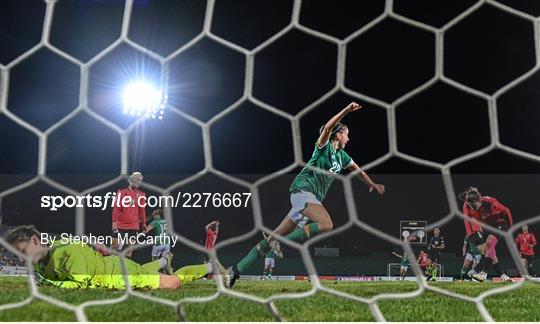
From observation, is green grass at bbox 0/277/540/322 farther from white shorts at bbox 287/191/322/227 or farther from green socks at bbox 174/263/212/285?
green socks at bbox 174/263/212/285

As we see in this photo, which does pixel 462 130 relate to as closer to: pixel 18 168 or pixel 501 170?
pixel 501 170

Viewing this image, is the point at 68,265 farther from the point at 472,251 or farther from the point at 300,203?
the point at 472,251

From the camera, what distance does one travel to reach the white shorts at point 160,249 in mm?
2403

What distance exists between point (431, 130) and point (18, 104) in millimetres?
1983

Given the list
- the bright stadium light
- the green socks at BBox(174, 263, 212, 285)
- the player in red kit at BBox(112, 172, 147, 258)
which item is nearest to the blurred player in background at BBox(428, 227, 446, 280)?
the green socks at BBox(174, 263, 212, 285)

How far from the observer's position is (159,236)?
2164 millimetres

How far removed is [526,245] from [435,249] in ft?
1.74

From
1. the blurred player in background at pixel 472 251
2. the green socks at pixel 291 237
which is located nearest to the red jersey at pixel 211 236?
the blurred player in background at pixel 472 251

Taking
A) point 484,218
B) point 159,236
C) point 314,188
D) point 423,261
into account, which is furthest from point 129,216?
point 423,261

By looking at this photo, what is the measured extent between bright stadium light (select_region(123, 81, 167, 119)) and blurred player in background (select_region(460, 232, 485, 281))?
1.49 m

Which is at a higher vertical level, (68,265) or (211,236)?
(211,236)

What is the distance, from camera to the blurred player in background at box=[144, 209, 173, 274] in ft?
7.14

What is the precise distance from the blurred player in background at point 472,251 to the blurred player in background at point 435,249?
8.1 inches

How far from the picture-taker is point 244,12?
3.38m
